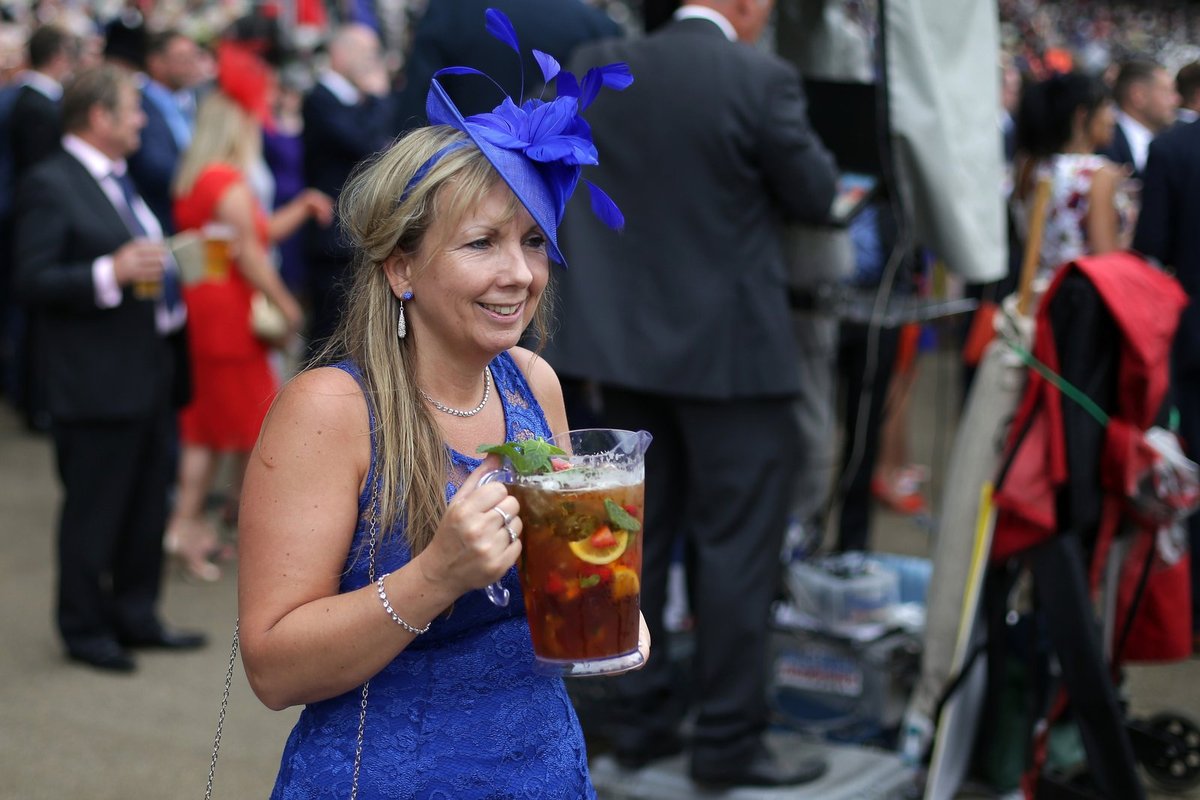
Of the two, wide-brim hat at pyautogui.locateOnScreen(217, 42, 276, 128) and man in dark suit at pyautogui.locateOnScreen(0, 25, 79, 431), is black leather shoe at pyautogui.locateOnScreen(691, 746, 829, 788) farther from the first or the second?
Answer: man in dark suit at pyautogui.locateOnScreen(0, 25, 79, 431)

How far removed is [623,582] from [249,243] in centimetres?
448

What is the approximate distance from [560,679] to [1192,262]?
4178mm

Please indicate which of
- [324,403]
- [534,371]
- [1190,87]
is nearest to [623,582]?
[324,403]

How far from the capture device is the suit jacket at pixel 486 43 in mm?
4344

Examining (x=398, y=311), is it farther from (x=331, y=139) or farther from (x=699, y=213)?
(x=331, y=139)

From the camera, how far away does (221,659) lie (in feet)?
16.7

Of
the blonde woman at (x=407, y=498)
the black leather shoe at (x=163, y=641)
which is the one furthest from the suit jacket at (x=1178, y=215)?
the blonde woman at (x=407, y=498)

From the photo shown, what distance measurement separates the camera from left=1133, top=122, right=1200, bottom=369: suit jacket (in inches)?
209

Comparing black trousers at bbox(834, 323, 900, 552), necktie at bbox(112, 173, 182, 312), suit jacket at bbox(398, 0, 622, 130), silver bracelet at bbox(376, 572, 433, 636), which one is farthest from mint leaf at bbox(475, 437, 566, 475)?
black trousers at bbox(834, 323, 900, 552)

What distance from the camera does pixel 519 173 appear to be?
1847 mm

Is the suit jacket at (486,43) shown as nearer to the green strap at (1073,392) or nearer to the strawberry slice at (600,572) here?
the green strap at (1073,392)

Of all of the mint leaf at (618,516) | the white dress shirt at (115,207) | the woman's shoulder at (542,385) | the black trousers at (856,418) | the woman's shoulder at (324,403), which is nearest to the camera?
the mint leaf at (618,516)

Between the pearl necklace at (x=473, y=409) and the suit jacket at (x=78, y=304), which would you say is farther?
the suit jacket at (x=78, y=304)

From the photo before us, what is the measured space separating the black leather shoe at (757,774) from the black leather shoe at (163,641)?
224 centimetres
